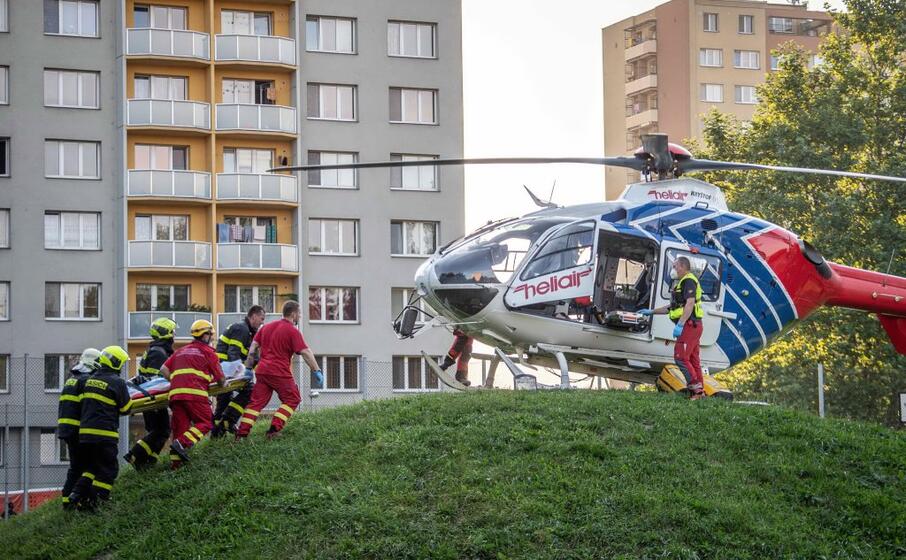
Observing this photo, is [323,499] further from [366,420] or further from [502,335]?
[502,335]

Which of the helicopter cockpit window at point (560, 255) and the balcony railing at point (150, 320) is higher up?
the helicopter cockpit window at point (560, 255)

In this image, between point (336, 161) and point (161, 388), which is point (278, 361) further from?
point (336, 161)

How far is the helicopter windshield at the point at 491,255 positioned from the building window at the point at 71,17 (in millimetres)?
33674

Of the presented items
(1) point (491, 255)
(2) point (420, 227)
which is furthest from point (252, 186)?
(1) point (491, 255)

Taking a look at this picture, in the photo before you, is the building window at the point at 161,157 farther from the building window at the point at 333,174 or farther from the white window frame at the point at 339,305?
the white window frame at the point at 339,305

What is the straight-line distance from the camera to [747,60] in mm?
81312

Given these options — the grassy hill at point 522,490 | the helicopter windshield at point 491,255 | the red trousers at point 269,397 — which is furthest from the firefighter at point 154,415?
the helicopter windshield at point 491,255

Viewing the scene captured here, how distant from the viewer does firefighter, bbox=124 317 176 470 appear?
19125 mm

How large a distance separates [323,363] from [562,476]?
3454cm

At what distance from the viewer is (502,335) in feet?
67.0

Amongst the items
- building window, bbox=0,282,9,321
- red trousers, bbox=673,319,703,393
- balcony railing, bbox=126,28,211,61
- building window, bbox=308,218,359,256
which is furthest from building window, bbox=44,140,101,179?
red trousers, bbox=673,319,703,393

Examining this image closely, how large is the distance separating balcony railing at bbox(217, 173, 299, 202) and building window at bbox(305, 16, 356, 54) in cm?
606

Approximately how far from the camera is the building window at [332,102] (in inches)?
2037

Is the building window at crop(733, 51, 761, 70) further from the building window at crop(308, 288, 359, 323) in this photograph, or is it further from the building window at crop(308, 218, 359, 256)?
the building window at crop(308, 288, 359, 323)
